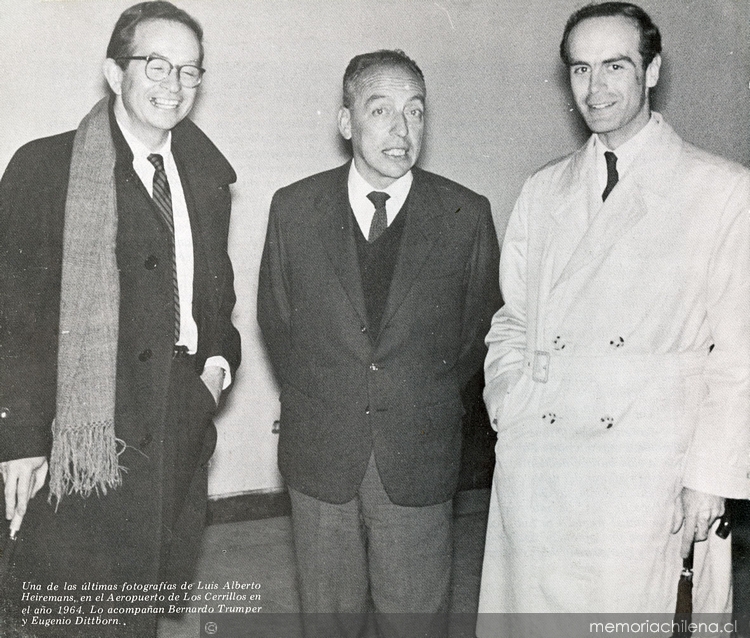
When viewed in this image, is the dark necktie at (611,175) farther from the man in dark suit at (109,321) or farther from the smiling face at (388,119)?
the man in dark suit at (109,321)

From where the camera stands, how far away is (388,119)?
2418 millimetres

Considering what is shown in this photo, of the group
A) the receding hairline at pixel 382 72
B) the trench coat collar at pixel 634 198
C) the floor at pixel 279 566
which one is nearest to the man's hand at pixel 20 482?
the floor at pixel 279 566

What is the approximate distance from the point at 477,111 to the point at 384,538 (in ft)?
6.55

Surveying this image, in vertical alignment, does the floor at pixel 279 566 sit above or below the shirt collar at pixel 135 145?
below

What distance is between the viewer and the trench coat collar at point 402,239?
2438 millimetres

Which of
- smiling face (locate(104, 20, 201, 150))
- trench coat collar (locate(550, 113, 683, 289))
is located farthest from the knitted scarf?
trench coat collar (locate(550, 113, 683, 289))

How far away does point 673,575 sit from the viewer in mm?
2125

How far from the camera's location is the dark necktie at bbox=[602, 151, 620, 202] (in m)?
2.24

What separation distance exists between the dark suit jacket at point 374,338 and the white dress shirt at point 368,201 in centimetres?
3

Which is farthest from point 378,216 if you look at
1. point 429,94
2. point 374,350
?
point 429,94

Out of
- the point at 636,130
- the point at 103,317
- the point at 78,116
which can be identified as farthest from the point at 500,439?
the point at 78,116

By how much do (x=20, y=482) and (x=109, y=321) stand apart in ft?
1.78

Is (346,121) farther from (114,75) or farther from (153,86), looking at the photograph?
(114,75)

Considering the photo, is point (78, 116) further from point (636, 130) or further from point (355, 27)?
point (636, 130)
